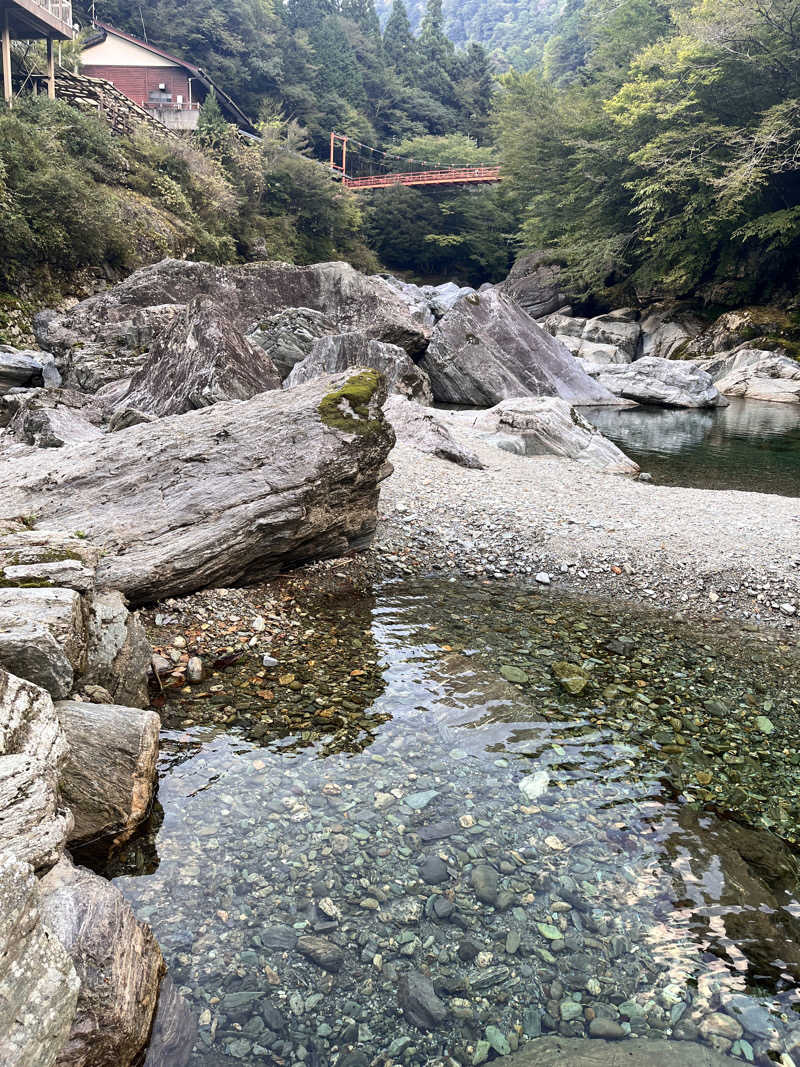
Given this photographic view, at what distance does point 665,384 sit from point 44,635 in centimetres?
2704

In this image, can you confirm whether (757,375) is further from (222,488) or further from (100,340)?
(222,488)

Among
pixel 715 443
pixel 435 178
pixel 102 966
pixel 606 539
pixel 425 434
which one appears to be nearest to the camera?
pixel 102 966

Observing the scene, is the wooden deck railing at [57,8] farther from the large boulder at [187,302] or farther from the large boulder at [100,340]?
the large boulder at [100,340]

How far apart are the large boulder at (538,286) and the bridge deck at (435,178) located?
10876mm

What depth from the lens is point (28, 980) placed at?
2500mm

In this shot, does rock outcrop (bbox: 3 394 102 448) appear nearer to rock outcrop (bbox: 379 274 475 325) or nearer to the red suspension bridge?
rock outcrop (bbox: 379 274 475 325)

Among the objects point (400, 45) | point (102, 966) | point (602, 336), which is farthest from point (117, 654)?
point (400, 45)

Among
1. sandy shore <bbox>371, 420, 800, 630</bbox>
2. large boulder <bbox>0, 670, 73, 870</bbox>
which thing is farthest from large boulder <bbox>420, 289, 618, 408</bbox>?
large boulder <bbox>0, 670, 73, 870</bbox>

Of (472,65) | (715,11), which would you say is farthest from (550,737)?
(472,65)

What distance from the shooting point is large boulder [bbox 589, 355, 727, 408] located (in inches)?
1038

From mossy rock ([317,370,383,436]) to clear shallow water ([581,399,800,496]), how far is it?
25.4ft

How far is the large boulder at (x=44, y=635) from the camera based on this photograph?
418cm

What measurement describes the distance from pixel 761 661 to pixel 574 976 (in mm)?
4531

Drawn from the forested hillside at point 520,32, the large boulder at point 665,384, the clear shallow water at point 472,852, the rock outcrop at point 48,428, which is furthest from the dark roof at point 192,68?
the forested hillside at point 520,32
